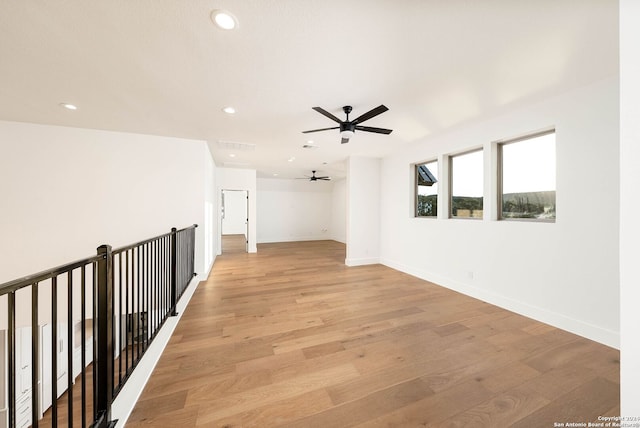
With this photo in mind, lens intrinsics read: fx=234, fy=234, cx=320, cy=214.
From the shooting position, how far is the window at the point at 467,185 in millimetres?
3608

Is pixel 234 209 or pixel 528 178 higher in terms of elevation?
pixel 528 178

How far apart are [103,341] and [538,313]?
4.08 m

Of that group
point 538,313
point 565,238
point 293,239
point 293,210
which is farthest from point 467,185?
point 293,239

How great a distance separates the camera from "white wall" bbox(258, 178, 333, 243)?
9219 mm

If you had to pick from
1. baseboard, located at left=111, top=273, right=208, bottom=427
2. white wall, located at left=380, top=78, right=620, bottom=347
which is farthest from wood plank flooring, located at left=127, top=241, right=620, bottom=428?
white wall, located at left=380, top=78, right=620, bottom=347

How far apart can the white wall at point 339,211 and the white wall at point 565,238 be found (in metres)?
5.39

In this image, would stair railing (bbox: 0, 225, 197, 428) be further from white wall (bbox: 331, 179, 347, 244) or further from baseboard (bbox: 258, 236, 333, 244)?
white wall (bbox: 331, 179, 347, 244)

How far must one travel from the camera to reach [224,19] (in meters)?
1.62

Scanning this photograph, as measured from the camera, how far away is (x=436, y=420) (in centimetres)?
145

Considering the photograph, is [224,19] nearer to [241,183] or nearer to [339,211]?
[241,183]

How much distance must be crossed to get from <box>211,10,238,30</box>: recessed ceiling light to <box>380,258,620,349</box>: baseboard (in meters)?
4.13

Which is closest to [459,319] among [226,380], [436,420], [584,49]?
[436,420]
